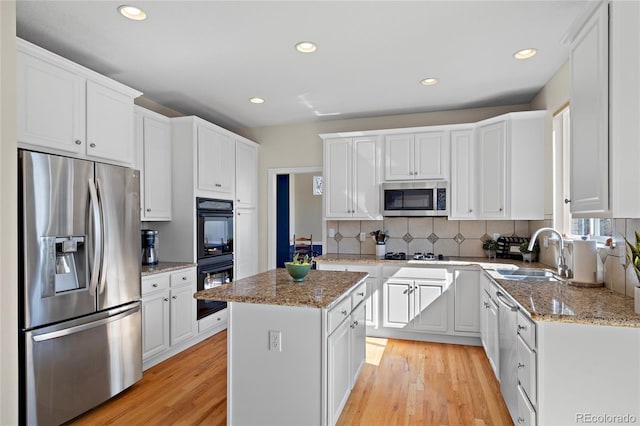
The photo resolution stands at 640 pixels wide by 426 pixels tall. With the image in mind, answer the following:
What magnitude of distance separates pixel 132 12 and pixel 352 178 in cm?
277

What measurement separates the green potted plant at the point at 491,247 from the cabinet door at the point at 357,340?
1917mm

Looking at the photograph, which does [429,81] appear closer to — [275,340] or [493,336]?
[493,336]

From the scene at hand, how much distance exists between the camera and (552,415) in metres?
1.74

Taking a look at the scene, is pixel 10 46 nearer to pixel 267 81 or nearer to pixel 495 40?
pixel 267 81

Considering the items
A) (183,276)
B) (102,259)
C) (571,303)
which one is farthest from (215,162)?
(571,303)

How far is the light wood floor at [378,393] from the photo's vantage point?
2.46 meters

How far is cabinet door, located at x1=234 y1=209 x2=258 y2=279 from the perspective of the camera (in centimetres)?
462

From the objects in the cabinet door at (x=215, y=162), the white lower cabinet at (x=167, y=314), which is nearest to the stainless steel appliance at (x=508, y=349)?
the white lower cabinet at (x=167, y=314)

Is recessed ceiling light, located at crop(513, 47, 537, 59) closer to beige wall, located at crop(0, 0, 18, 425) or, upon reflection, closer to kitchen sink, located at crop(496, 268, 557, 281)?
kitchen sink, located at crop(496, 268, 557, 281)

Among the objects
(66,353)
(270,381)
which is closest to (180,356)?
(66,353)

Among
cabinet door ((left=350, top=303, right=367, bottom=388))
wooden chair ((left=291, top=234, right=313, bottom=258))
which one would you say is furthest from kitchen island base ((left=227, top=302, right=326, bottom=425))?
wooden chair ((left=291, top=234, right=313, bottom=258))

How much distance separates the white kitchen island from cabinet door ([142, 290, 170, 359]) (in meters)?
1.26

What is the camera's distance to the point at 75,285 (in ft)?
7.87

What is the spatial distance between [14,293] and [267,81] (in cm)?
248
